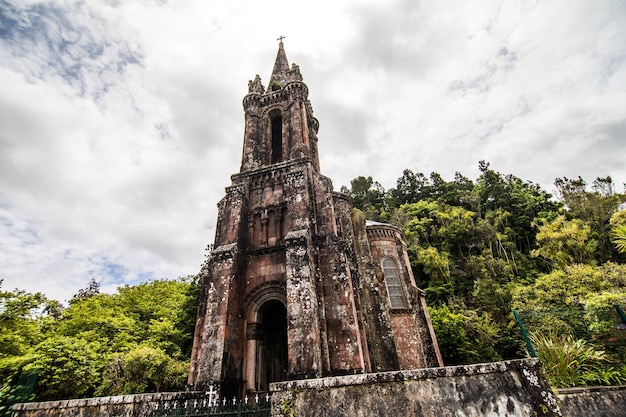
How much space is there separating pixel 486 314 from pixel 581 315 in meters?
18.9

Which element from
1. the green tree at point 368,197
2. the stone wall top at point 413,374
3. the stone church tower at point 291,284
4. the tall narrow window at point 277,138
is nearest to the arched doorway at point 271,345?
the stone church tower at point 291,284

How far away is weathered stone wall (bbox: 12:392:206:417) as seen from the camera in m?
5.90

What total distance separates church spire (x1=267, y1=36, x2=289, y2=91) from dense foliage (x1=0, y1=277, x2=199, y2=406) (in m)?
17.2

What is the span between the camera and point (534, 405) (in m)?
3.88

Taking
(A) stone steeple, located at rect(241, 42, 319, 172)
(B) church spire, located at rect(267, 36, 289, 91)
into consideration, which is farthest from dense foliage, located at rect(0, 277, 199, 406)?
(B) church spire, located at rect(267, 36, 289, 91)

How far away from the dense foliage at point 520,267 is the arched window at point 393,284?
6250 millimetres

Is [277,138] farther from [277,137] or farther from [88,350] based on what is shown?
[88,350]

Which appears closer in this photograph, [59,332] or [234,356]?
[234,356]

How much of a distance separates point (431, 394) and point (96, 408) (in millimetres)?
6713

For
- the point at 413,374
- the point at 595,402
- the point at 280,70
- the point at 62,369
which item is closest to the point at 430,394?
the point at 413,374

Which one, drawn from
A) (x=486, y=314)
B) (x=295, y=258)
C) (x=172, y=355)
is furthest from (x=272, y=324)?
(x=486, y=314)

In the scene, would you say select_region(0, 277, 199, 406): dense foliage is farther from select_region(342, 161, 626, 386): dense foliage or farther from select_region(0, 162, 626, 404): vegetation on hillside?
select_region(342, 161, 626, 386): dense foliage

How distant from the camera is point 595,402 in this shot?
523cm

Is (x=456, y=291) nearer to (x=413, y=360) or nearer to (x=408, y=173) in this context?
(x=413, y=360)
